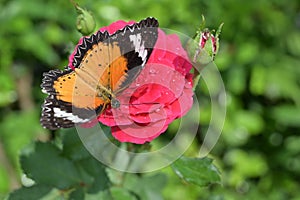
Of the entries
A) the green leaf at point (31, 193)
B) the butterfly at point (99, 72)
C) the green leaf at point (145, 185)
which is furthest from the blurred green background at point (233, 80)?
the butterfly at point (99, 72)

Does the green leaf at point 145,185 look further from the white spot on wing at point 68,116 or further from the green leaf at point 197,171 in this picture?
the white spot on wing at point 68,116

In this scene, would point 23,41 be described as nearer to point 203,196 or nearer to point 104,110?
point 203,196

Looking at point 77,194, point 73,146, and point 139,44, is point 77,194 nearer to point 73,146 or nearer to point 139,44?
point 73,146

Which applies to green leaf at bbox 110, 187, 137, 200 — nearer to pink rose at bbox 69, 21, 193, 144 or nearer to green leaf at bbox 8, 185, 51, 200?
green leaf at bbox 8, 185, 51, 200

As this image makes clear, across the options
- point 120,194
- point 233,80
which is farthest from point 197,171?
point 233,80

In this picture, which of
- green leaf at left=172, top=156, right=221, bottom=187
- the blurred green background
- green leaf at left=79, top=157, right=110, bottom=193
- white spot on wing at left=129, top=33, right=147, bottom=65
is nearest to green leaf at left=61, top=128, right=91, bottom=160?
green leaf at left=79, top=157, right=110, bottom=193
